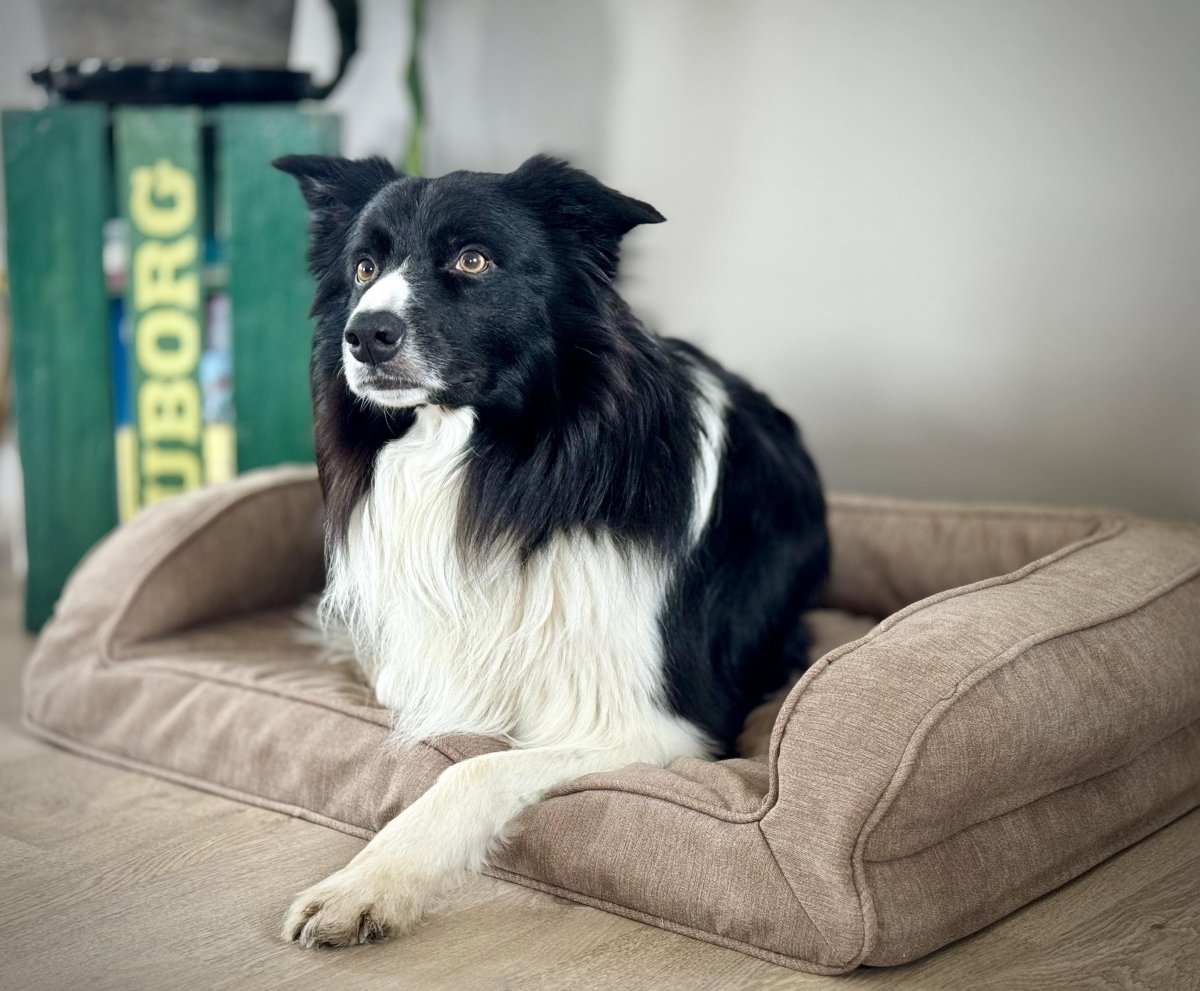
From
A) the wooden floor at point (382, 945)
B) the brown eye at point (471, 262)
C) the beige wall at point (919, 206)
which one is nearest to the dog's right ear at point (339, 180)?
the brown eye at point (471, 262)

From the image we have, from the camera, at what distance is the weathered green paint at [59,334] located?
3371mm

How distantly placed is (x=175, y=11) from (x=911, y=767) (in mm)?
2582

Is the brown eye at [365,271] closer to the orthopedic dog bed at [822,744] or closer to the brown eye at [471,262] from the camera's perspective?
the brown eye at [471,262]

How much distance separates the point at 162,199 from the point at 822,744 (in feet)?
7.57

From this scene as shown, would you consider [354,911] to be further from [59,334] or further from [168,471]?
[59,334]

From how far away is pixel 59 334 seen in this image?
3.46m

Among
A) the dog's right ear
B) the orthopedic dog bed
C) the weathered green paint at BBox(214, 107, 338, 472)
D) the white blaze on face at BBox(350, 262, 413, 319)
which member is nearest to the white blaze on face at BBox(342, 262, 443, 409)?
the white blaze on face at BBox(350, 262, 413, 319)

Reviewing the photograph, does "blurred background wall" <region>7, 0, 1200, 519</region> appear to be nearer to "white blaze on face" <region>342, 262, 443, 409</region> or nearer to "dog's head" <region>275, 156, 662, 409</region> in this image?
"dog's head" <region>275, 156, 662, 409</region>

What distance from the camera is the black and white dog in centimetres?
202

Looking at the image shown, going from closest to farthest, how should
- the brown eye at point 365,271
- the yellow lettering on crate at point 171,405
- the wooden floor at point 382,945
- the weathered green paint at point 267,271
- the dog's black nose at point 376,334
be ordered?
the wooden floor at point 382,945, the dog's black nose at point 376,334, the brown eye at point 365,271, the weathered green paint at point 267,271, the yellow lettering on crate at point 171,405

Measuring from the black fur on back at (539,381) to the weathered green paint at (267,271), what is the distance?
120cm

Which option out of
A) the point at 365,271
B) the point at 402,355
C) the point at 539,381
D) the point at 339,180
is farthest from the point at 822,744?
the point at 339,180

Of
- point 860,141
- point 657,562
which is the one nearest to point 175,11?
point 860,141

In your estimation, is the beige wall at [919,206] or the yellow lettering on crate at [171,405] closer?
the beige wall at [919,206]
